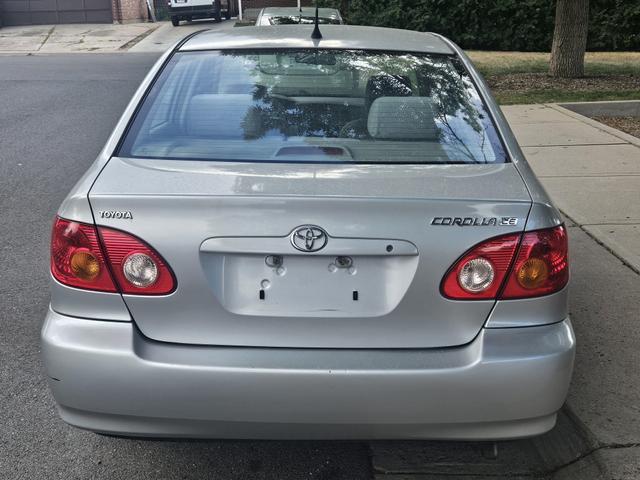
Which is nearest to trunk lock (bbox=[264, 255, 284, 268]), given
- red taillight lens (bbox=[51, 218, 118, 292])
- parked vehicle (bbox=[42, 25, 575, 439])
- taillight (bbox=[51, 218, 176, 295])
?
parked vehicle (bbox=[42, 25, 575, 439])

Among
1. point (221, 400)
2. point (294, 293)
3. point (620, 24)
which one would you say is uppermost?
point (294, 293)

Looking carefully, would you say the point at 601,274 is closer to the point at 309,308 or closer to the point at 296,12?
the point at 309,308

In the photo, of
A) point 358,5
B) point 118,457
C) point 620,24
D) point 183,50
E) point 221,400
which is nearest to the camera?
point 221,400

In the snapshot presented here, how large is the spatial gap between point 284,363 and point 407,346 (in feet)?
1.32

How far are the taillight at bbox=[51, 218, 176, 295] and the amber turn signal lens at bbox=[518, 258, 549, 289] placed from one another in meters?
1.14

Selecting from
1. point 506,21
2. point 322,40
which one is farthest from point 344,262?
point 506,21

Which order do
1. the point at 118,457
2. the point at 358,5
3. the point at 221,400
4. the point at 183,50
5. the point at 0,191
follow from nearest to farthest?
the point at 221,400 < the point at 118,457 < the point at 183,50 < the point at 0,191 < the point at 358,5

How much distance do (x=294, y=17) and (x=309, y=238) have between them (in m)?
11.5

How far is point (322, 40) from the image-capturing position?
12.4ft

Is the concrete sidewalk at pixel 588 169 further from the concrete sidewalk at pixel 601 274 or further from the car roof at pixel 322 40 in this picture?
the car roof at pixel 322 40

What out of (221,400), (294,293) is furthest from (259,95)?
(221,400)

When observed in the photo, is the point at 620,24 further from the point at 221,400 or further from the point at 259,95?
the point at 221,400

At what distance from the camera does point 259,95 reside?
349 cm

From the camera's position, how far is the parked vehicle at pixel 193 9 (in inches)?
1180
